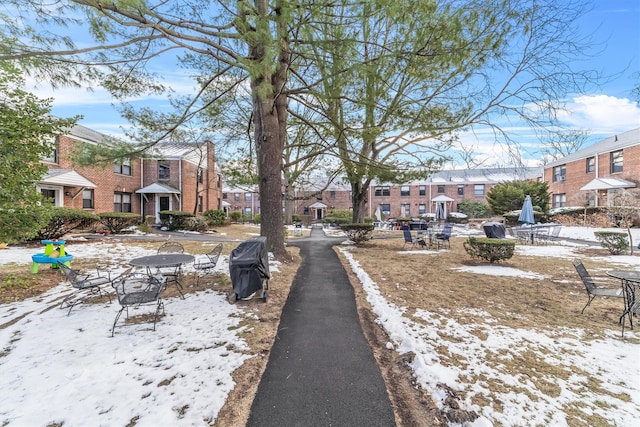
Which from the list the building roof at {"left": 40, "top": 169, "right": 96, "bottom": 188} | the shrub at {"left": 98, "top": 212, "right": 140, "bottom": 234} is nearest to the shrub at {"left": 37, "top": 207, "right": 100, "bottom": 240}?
the shrub at {"left": 98, "top": 212, "right": 140, "bottom": 234}

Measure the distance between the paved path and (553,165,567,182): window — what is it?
117 ft

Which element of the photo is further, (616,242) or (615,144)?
(615,144)

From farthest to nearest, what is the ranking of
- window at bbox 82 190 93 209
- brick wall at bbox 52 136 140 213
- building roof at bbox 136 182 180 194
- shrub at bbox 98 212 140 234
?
1. building roof at bbox 136 182 180 194
2. window at bbox 82 190 93 209
3. brick wall at bbox 52 136 140 213
4. shrub at bbox 98 212 140 234

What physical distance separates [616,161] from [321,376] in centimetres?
3242

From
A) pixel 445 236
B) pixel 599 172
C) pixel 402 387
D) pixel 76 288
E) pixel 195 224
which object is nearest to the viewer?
pixel 402 387

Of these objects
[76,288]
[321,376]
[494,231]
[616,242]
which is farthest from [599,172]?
[76,288]

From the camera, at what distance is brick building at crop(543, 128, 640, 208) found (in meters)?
21.0

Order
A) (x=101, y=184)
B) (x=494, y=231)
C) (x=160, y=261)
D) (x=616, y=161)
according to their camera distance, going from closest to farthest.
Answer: (x=160, y=261) < (x=494, y=231) < (x=101, y=184) < (x=616, y=161)

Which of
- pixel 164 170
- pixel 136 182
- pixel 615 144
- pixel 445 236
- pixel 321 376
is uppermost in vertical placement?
pixel 615 144

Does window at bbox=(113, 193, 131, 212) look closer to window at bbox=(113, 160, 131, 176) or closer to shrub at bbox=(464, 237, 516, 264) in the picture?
window at bbox=(113, 160, 131, 176)

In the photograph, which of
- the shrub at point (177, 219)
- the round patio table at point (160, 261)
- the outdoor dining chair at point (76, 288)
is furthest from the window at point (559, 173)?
the outdoor dining chair at point (76, 288)

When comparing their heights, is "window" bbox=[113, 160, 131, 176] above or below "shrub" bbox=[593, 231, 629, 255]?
above

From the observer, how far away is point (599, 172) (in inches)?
962

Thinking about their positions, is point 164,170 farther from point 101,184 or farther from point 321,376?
point 321,376
